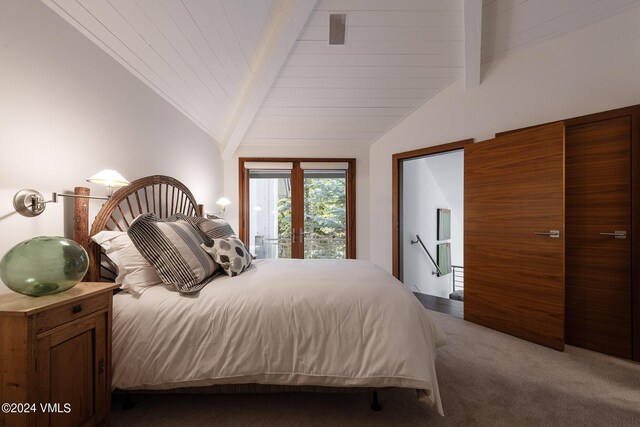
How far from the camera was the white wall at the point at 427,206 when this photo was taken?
13.2 ft

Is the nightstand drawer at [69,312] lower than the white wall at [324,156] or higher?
lower

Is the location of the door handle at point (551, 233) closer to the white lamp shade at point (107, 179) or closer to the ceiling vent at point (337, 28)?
the ceiling vent at point (337, 28)

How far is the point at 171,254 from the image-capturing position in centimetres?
155

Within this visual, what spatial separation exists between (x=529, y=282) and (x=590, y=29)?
223cm

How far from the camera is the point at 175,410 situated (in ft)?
4.84

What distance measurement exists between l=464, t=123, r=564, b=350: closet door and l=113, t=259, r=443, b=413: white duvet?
1569 mm

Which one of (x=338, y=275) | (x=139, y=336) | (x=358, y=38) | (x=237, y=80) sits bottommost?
(x=139, y=336)

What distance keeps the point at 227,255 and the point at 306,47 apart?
7.01ft

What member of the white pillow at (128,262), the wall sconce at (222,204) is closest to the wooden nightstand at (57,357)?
the white pillow at (128,262)

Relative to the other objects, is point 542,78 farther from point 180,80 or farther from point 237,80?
point 180,80

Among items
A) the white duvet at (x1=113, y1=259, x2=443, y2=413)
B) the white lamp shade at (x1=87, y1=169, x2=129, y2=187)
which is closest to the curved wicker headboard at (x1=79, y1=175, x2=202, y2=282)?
the white lamp shade at (x1=87, y1=169, x2=129, y2=187)

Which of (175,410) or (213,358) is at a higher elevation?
(213,358)

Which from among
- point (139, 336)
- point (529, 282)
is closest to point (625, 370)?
point (529, 282)

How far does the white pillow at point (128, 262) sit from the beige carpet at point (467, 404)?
685mm
